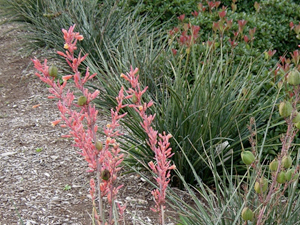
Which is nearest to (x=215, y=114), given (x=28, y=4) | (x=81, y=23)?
(x=81, y=23)

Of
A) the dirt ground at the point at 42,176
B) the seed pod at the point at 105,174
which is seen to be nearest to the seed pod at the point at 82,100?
the seed pod at the point at 105,174

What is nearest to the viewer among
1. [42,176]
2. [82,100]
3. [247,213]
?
[82,100]

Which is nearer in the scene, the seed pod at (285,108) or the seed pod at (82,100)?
the seed pod at (82,100)

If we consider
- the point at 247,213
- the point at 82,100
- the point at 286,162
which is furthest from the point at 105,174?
the point at 286,162

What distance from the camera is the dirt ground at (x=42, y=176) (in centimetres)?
269

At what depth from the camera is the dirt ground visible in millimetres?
2688

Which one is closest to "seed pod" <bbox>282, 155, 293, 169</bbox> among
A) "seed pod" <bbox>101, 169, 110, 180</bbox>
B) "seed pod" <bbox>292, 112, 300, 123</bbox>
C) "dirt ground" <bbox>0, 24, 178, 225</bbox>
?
"seed pod" <bbox>292, 112, 300, 123</bbox>

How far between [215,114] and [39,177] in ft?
4.45

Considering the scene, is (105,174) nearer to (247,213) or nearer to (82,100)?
(82,100)

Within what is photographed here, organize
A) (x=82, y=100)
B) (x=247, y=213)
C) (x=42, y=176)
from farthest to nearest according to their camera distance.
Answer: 1. (x=42, y=176)
2. (x=247, y=213)
3. (x=82, y=100)

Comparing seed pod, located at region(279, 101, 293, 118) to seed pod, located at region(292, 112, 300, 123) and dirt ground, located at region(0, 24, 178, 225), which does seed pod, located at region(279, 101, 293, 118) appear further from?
dirt ground, located at region(0, 24, 178, 225)

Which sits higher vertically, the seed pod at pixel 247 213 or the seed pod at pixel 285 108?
the seed pod at pixel 285 108

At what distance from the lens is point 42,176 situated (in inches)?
123

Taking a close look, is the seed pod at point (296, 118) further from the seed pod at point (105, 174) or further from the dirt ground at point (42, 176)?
the dirt ground at point (42, 176)
